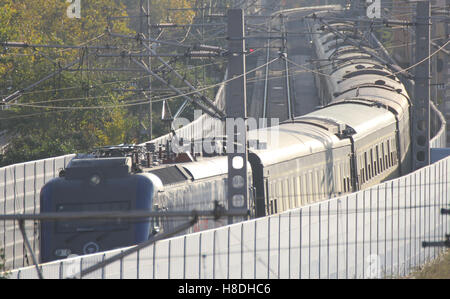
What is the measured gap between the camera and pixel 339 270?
1781cm

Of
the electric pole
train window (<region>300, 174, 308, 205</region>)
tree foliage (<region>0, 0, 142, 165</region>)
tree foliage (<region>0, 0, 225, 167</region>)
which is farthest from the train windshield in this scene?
tree foliage (<region>0, 0, 142, 165</region>)

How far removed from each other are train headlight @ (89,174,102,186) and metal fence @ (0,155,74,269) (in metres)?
3.73

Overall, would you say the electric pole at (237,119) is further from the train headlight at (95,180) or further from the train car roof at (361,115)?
the train car roof at (361,115)

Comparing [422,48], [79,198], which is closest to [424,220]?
[422,48]

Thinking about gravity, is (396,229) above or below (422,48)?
below

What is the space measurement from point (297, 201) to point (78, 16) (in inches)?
1611

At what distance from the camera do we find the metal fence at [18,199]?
21.4 m

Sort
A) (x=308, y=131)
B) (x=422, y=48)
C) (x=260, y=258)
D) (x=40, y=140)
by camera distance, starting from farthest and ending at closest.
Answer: (x=40, y=140) → (x=422, y=48) → (x=308, y=131) → (x=260, y=258)

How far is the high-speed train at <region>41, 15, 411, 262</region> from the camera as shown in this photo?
16.9 m

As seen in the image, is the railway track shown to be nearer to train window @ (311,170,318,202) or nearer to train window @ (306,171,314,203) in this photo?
train window @ (311,170,318,202)

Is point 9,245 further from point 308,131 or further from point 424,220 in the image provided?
point 424,220

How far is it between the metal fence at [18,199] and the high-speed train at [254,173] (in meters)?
3.21

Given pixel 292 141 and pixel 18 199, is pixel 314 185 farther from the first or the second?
pixel 18 199

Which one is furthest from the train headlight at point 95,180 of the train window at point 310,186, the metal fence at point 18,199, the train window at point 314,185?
the train window at point 314,185
